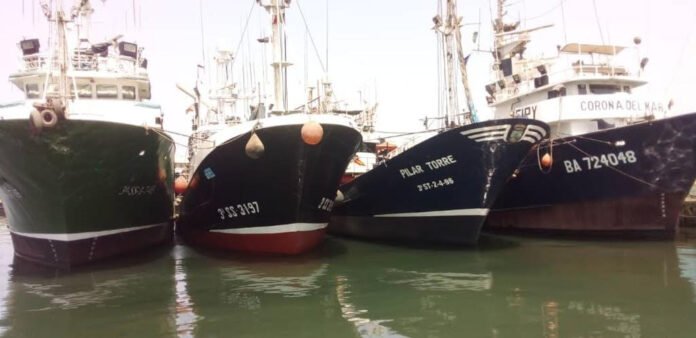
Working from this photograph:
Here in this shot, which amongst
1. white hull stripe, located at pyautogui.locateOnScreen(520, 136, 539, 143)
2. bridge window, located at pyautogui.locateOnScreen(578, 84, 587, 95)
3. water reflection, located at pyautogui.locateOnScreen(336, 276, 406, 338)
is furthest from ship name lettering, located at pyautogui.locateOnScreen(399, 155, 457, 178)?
bridge window, located at pyautogui.locateOnScreen(578, 84, 587, 95)

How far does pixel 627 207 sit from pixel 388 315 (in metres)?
9.71

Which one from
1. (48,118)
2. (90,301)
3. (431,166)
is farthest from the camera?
(431,166)

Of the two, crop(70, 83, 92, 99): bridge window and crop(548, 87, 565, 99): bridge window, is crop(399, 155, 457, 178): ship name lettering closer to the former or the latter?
crop(548, 87, 565, 99): bridge window

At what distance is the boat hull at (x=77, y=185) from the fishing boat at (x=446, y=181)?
19.2ft

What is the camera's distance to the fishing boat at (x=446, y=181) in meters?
12.5

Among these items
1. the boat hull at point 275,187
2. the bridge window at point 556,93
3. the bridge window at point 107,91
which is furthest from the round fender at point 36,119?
the bridge window at point 556,93

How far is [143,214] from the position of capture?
13.0 m

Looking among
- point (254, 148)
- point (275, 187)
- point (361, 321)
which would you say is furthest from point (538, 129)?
point (361, 321)

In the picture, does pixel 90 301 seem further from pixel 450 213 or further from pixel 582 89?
pixel 582 89

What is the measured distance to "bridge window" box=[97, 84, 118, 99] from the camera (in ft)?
50.7

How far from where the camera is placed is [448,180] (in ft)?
43.0

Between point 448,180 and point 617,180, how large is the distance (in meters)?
4.85

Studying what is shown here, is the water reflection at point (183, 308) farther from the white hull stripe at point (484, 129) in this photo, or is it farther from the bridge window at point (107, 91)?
the white hull stripe at point (484, 129)

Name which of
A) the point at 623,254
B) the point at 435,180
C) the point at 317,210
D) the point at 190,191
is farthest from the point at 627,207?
the point at 190,191
